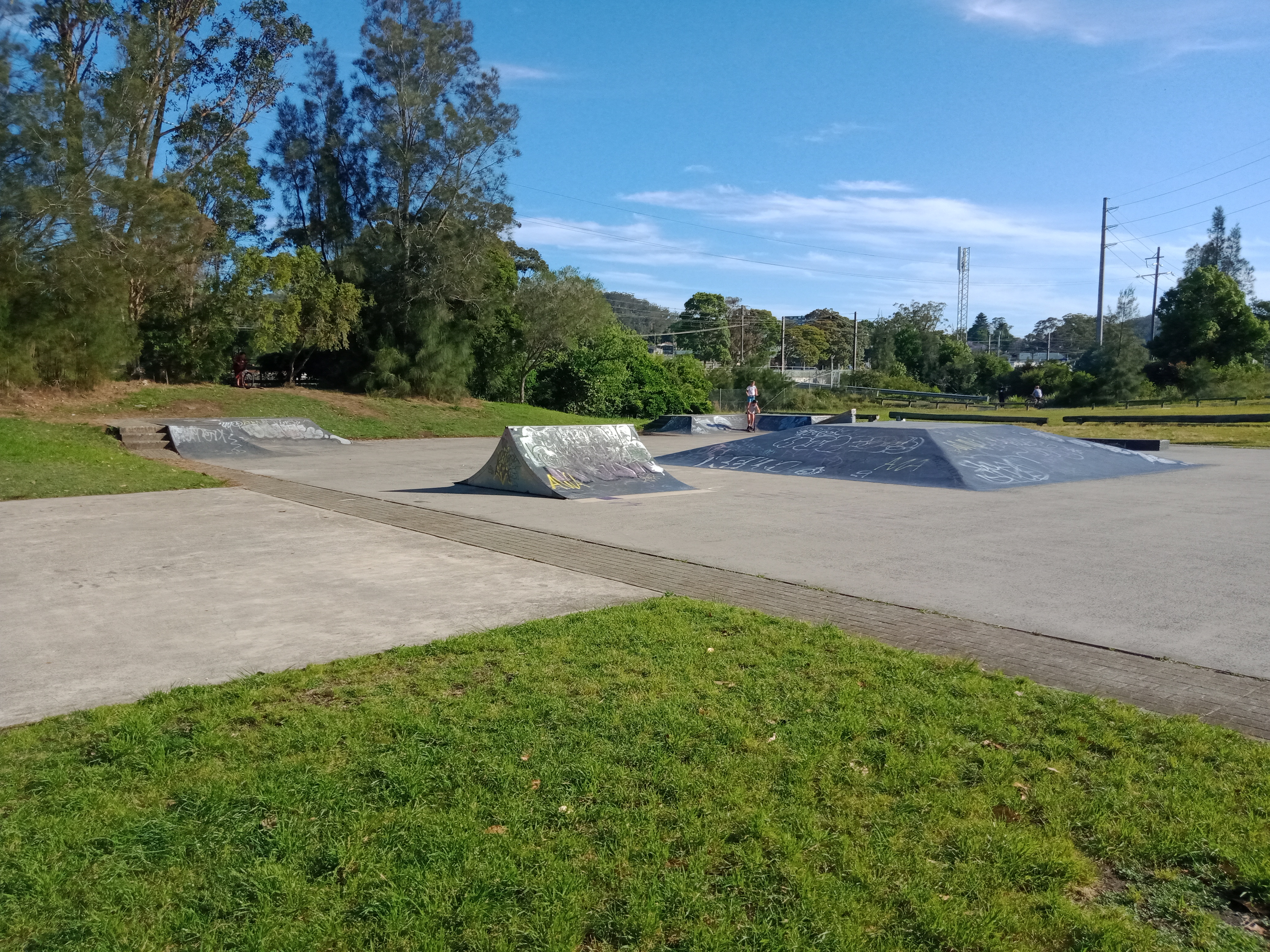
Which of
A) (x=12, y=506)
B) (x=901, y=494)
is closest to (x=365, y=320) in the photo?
(x=12, y=506)

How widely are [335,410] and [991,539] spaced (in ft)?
76.7

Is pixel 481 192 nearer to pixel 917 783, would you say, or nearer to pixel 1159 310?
pixel 917 783

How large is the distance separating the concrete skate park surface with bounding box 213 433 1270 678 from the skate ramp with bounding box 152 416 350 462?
4.75 meters

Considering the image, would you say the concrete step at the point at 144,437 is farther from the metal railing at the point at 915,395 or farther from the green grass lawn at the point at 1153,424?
the metal railing at the point at 915,395

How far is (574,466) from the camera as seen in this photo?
13.3 m

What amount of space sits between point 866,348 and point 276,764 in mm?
111186

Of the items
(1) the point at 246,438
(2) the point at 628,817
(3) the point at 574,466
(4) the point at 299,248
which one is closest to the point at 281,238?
(4) the point at 299,248

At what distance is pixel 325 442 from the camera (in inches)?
952

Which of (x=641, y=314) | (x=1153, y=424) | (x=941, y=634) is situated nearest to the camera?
(x=941, y=634)

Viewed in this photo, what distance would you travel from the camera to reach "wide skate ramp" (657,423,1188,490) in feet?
49.1

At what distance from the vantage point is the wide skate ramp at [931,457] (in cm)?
1498

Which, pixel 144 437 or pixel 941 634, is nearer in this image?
pixel 941 634

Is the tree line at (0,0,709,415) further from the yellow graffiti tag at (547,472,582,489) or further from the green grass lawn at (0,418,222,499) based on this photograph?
the yellow graffiti tag at (547,472,582,489)

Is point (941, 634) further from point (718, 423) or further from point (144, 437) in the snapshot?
point (718, 423)
